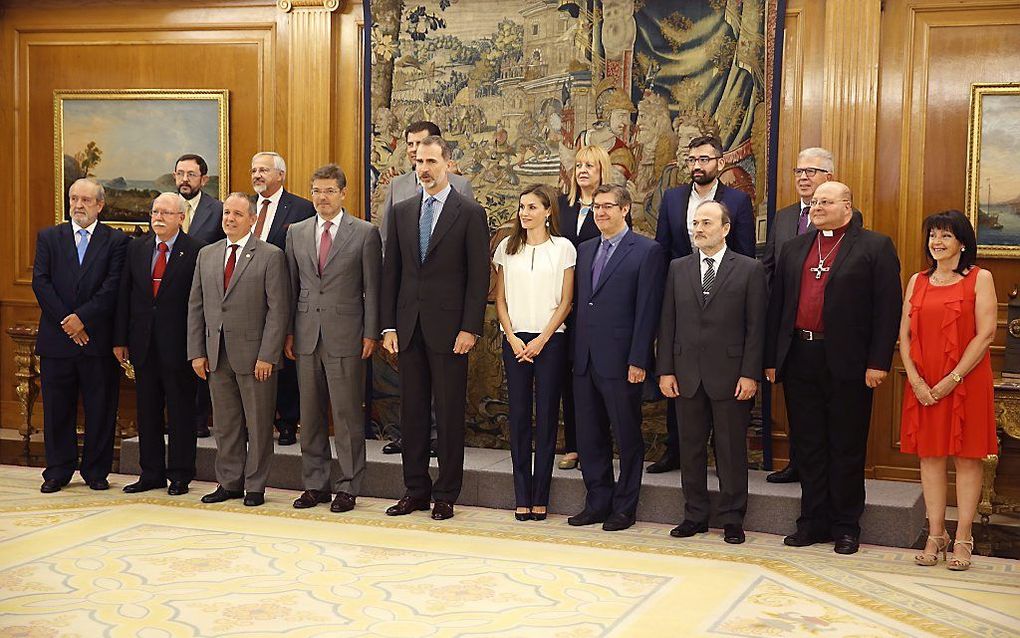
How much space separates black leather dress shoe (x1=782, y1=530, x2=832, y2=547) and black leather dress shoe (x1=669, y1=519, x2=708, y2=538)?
0.41 meters

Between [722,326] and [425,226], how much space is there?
1.64 meters

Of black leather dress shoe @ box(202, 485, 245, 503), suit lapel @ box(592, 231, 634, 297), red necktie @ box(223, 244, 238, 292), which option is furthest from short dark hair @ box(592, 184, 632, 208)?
black leather dress shoe @ box(202, 485, 245, 503)

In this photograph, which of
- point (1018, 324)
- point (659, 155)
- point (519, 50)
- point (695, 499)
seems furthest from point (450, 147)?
point (1018, 324)

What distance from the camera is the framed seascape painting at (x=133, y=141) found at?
812 centimetres

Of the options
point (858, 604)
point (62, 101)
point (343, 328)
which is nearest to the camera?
point (858, 604)

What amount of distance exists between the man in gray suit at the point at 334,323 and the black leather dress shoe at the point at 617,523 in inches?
55.0

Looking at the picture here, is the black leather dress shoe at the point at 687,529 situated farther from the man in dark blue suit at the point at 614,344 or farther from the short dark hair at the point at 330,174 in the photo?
the short dark hair at the point at 330,174

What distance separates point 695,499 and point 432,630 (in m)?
2.04

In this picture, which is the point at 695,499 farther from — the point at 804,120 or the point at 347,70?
the point at 347,70

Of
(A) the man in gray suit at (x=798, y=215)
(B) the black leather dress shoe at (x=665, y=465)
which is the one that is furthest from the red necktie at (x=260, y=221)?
(A) the man in gray suit at (x=798, y=215)

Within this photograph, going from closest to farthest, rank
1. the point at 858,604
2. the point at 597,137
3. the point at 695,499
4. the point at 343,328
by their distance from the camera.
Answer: the point at 858,604 → the point at 695,499 → the point at 343,328 → the point at 597,137

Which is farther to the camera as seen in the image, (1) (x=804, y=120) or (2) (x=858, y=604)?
(1) (x=804, y=120)

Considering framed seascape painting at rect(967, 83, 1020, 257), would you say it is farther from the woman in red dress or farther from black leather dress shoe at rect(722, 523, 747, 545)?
black leather dress shoe at rect(722, 523, 747, 545)

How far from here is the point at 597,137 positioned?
7.16 metres
